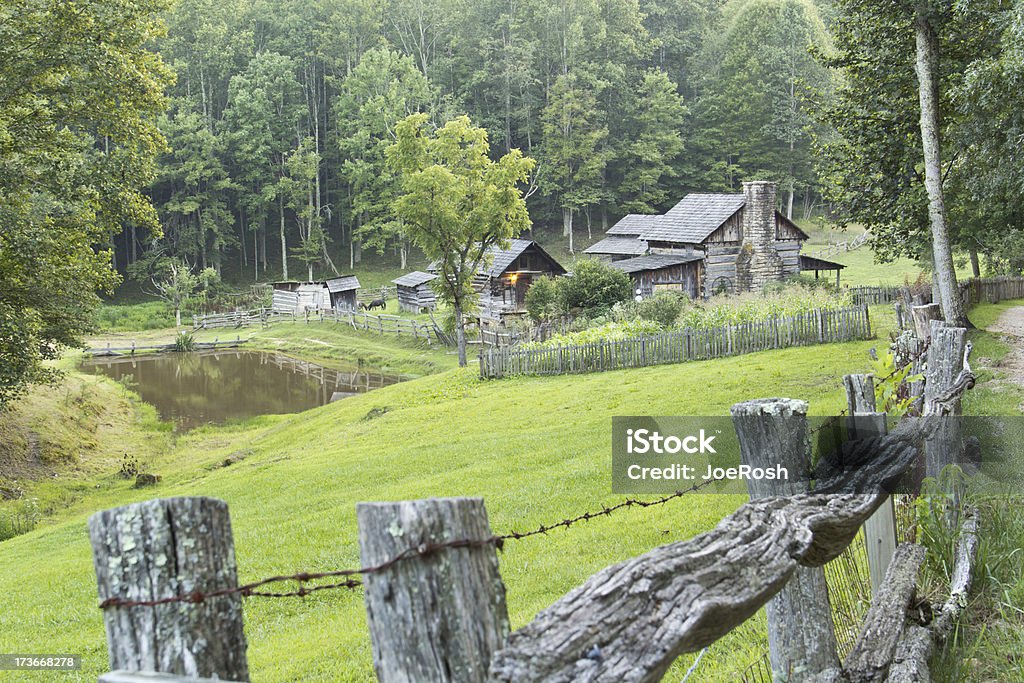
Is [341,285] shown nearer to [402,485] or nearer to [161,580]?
[402,485]

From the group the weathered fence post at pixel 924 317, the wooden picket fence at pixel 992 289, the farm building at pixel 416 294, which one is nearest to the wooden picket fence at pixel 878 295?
the wooden picket fence at pixel 992 289

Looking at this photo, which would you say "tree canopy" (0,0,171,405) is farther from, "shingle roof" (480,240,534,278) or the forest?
the forest

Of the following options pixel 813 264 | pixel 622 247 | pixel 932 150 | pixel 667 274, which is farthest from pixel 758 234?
pixel 932 150

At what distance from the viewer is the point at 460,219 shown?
2977 centimetres

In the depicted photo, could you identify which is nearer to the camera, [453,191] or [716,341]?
[716,341]

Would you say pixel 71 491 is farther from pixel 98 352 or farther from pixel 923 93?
pixel 98 352

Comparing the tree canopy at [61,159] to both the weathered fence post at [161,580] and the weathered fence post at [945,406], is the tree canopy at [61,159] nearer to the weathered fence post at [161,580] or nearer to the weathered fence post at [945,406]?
the weathered fence post at [945,406]

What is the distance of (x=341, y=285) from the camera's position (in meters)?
56.4

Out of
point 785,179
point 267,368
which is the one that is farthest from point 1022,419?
point 785,179

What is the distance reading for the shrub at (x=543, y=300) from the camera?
36.1 m

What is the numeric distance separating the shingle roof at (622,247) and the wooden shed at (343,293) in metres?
16.5

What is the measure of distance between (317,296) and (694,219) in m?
26.0

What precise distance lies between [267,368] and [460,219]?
619 inches

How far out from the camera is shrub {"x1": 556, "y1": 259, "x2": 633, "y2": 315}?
119ft
